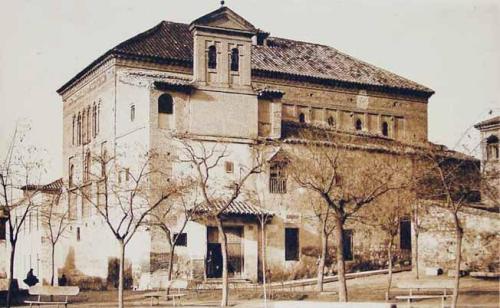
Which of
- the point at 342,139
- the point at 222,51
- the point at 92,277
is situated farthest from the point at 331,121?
the point at 92,277

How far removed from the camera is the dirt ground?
1947cm

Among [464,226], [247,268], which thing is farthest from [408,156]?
[247,268]

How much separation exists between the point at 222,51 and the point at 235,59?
1.63 feet

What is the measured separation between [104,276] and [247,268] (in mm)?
4538

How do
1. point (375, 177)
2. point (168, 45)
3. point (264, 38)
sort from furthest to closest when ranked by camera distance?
point (264, 38)
point (168, 45)
point (375, 177)

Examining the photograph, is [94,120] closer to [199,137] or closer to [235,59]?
[199,137]

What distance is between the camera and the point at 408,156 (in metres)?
26.7

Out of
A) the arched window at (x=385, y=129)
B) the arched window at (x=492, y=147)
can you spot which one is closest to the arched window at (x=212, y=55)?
the arched window at (x=492, y=147)

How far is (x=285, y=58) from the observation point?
34156mm

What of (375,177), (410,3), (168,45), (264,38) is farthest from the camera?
(264,38)

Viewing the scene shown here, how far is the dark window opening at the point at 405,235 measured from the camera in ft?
97.2

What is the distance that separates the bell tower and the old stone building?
1.2 inches

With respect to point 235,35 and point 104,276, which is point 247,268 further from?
point 235,35

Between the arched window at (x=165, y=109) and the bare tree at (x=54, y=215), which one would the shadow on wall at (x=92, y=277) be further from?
the arched window at (x=165, y=109)
